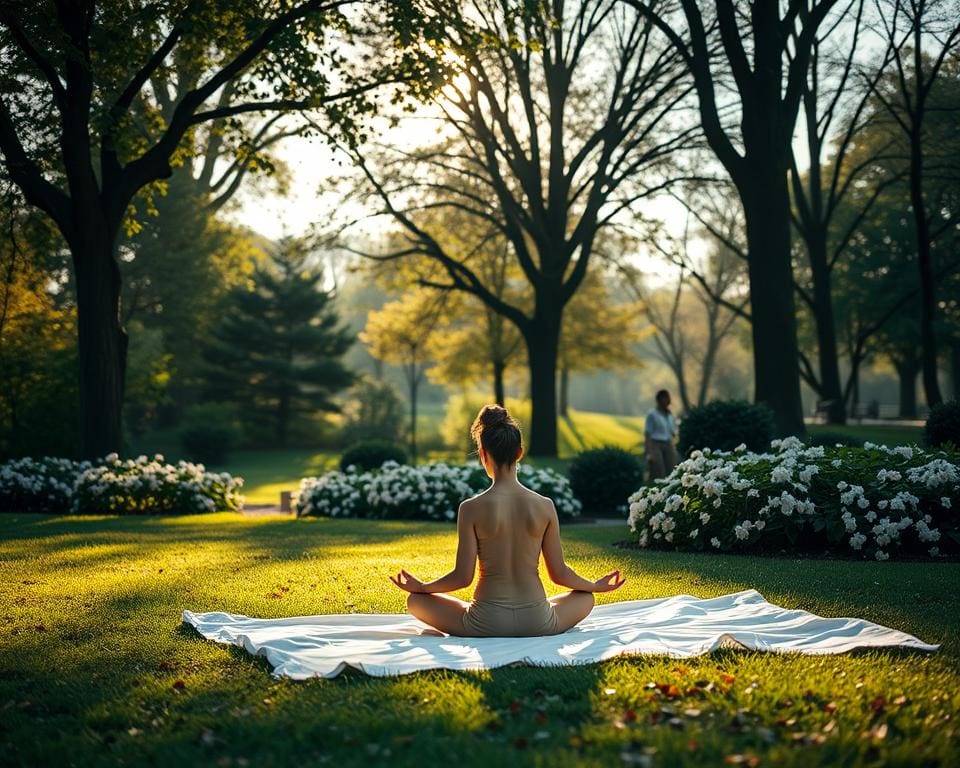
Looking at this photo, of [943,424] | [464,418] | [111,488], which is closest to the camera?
[943,424]

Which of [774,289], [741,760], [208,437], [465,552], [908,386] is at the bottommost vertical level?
[741,760]

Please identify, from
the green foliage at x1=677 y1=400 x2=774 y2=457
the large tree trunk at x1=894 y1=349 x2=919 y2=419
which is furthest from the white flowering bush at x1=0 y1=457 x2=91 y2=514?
the large tree trunk at x1=894 y1=349 x2=919 y2=419

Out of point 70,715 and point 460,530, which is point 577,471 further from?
point 70,715

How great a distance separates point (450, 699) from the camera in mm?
4438

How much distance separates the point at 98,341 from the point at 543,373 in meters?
13.6

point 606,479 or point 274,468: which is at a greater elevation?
point 274,468

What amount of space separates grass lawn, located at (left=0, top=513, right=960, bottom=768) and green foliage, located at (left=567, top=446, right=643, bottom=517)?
8.94 m

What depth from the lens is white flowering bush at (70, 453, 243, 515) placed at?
15641 millimetres

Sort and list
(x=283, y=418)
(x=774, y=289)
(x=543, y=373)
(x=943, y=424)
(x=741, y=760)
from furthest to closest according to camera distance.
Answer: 1. (x=283, y=418)
2. (x=543, y=373)
3. (x=774, y=289)
4. (x=943, y=424)
5. (x=741, y=760)

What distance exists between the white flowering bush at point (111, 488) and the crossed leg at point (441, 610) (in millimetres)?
11097

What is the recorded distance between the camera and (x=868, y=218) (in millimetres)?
40344

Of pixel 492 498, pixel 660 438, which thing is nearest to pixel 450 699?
pixel 492 498

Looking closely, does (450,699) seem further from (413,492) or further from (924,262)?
(924,262)

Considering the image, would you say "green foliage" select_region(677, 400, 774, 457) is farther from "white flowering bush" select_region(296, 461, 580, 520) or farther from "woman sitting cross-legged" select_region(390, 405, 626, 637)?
"woman sitting cross-legged" select_region(390, 405, 626, 637)
